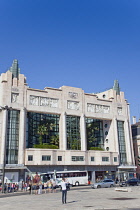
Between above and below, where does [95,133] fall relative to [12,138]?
above

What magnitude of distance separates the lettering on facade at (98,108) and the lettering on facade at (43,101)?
1083 centimetres

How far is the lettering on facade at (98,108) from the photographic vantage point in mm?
74812

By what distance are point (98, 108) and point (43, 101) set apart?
17.6 metres

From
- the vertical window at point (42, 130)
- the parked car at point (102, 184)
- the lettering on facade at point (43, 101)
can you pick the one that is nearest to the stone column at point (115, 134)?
the vertical window at point (42, 130)

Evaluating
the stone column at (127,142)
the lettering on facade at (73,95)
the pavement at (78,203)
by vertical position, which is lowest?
the pavement at (78,203)

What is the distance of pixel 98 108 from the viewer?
76.2 metres

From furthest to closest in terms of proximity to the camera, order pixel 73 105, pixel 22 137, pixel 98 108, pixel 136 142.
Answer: pixel 136 142
pixel 98 108
pixel 73 105
pixel 22 137

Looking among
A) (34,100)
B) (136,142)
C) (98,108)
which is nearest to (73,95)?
(98,108)

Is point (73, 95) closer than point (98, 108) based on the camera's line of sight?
Yes

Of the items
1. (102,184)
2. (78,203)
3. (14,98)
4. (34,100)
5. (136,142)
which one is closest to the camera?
(78,203)

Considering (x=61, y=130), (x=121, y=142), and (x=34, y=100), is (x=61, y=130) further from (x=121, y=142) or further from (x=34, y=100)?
(x=121, y=142)

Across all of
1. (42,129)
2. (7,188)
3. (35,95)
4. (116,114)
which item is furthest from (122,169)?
(7,188)

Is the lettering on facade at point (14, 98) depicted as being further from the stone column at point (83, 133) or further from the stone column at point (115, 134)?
the stone column at point (115, 134)

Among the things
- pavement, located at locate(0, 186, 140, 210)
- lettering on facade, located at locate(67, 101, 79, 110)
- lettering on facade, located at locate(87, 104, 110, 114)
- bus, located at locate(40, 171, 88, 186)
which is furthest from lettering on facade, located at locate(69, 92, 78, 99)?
pavement, located at locate(0, 186, 140, 210)
